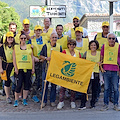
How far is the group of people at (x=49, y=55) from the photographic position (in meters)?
7.73

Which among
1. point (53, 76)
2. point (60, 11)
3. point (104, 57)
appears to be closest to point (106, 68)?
point (104, 57)

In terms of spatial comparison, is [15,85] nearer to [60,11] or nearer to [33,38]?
[33,38]

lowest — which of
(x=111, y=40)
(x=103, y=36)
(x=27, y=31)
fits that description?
(x=111, y=40)

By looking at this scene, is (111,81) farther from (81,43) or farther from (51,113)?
(51,113)

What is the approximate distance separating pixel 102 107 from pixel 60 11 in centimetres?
570

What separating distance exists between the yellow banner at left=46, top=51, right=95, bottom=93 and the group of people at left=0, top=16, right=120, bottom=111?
161mm

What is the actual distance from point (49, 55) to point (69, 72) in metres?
0.73

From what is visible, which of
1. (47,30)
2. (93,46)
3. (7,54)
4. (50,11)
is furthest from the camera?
(50,11)

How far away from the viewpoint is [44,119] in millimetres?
6742

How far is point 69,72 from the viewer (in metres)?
7.98

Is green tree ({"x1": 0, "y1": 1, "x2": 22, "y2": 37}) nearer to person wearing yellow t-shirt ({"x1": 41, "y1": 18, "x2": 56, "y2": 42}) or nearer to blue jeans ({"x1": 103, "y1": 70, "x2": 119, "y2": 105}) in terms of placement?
person wearing yellow t-shirt ({"x1": 41, "y1": 18, "x2": 56, "y2": 42})

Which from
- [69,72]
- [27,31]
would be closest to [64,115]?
[69,72]

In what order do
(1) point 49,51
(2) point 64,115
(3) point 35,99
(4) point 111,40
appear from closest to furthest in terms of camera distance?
(2) point 64,115 < (4) point 111,40 < (1) point 49,51 < (3) point 35,99

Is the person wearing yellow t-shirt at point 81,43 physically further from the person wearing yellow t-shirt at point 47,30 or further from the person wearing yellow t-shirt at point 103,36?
the person wearing yellow t-shirt at point 47,30
